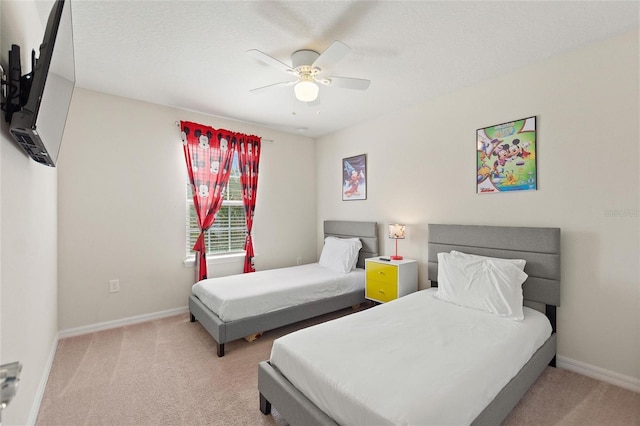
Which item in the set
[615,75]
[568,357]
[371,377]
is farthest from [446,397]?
[615,75]

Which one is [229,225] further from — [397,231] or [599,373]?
[599,373]

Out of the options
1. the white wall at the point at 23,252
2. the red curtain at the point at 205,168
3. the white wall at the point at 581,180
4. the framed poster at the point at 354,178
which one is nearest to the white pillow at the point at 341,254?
the framed poster at the point at 354,178

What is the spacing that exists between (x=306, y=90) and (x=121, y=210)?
8.35 ft

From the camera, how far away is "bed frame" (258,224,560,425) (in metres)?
1.56

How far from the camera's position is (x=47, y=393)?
2.09 m

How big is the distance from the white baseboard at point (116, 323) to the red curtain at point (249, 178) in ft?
3.40

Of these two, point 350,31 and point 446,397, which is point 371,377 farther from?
point 350,31

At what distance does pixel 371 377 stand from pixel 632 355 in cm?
218

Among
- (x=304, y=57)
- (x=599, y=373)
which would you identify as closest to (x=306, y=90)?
(x=304, y=57)

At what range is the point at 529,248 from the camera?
250cm

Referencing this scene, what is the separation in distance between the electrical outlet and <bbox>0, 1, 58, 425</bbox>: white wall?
862 mm

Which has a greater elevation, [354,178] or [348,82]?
[348,82]

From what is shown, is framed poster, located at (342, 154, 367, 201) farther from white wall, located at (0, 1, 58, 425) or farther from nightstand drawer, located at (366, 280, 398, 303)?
white wall, located at (0, 1, 58, 425)

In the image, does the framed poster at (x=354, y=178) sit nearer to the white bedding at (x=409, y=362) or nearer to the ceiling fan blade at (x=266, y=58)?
the ceiling fan blade at (x=266, y=58)
